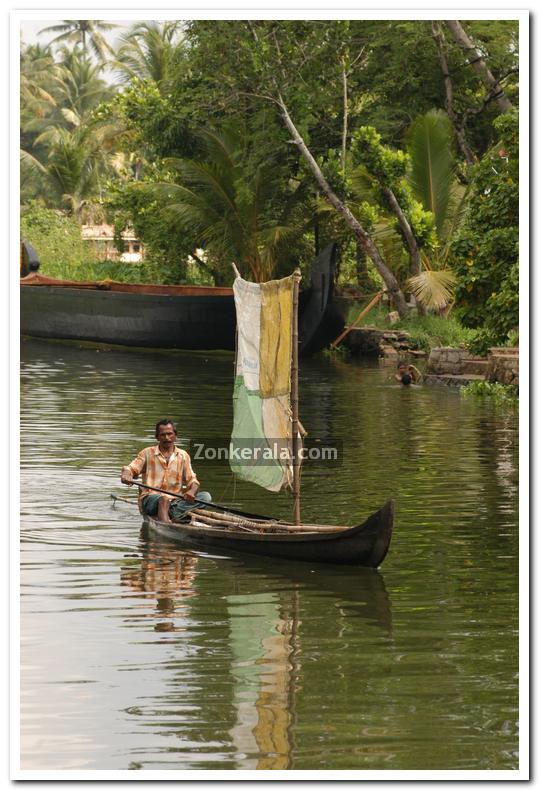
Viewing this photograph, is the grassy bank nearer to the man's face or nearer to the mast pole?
the man's face

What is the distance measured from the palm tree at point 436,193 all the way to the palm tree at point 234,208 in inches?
175

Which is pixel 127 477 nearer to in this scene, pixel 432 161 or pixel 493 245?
pixel 493 245

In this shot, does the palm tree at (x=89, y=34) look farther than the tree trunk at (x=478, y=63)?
Yes

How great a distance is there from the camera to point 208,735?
7379 mm

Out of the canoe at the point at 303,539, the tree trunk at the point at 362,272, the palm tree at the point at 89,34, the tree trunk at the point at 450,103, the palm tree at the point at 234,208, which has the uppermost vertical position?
the palm tree at the point at 89,34

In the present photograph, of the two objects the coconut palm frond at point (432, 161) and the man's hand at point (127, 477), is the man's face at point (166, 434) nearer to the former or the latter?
the man's hand at point (127, 477)

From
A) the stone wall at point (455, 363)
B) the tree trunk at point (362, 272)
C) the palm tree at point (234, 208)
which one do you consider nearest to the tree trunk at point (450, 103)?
the palm tree at point (234, 208)

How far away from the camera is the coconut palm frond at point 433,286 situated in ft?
98.7

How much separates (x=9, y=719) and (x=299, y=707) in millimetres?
1680

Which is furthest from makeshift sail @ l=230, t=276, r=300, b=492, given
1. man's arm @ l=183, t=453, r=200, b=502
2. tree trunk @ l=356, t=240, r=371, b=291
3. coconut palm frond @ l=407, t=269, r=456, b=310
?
tree trunk @ l=356, t=240, r=371, b=291

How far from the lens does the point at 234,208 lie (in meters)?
35.7

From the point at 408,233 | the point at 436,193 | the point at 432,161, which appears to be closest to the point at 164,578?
the point at 408,233

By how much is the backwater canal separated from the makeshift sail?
3.20 ft

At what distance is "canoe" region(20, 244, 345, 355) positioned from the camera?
111 feet
